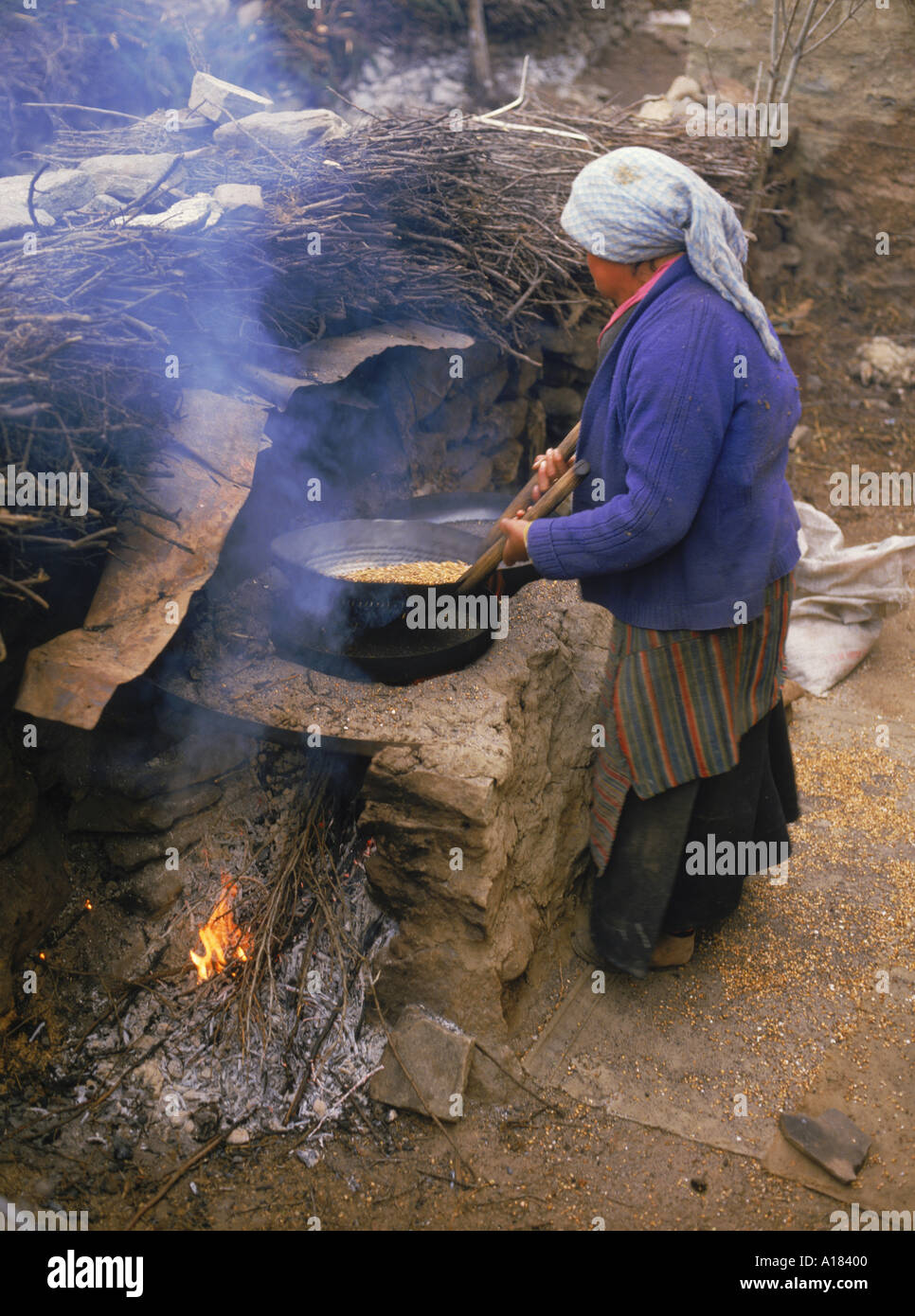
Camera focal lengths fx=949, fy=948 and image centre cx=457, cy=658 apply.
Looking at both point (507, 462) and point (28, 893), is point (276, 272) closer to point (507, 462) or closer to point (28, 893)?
point (507, 462)

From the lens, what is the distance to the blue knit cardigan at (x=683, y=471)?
8.21ft

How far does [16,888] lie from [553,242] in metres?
4.26

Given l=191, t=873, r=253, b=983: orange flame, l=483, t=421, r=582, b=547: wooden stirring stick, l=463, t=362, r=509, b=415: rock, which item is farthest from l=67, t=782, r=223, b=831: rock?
l=463, t=362, r=509, b=415: rock

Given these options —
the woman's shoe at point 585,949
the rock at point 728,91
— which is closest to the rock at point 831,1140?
the woman's shoe at point 585,949

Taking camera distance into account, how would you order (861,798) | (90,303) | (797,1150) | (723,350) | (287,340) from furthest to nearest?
(861,798) → (287,340) → (90,303) → (797,1150) → (723,350)

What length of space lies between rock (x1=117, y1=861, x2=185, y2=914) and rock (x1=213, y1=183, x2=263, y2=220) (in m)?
2.60

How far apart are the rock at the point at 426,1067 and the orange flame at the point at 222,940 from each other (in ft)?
2.08

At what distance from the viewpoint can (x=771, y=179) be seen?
744cm

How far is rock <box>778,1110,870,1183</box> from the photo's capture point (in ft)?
9.23

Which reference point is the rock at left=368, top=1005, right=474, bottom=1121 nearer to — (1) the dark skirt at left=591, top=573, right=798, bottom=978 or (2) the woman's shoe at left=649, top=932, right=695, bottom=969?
(1) the dark skirt at left=591, top=573, right=798, bottom=978

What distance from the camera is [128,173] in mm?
3926

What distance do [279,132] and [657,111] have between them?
3831 millimetres

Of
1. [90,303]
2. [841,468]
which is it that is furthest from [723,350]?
[841,468]

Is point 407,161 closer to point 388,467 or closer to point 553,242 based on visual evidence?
point 553,242
